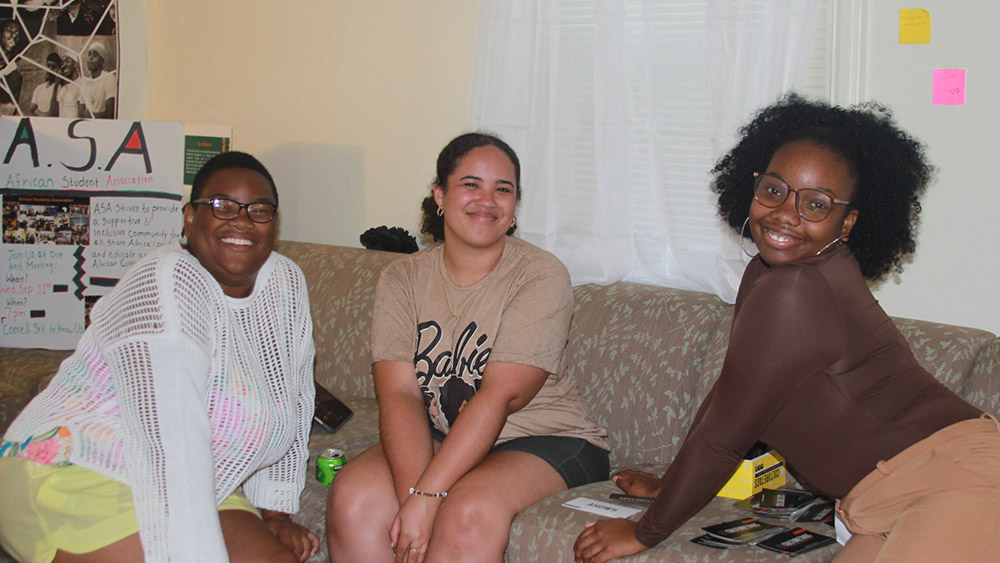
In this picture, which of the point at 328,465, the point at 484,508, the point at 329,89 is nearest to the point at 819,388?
the point at 484,508

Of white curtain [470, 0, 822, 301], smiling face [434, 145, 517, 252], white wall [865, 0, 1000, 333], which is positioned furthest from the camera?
white curtain [470, 0, 822, 301]

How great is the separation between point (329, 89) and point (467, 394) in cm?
193

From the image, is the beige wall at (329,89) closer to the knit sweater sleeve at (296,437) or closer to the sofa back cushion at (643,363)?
the sofa back cushion at (643,363)

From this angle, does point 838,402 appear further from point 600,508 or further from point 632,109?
point 632,109

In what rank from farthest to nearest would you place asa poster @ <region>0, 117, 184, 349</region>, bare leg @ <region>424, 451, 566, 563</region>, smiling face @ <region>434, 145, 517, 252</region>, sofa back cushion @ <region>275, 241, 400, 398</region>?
asa poster @ <region>0, 117, 184, 349</region> → sofa back cushion @ <region>275, 241, 400, 398</region> → smiling face @ <region>434, 145, 517, 252</region> → bare leg @ <region>424, 451, 566, 563</region>

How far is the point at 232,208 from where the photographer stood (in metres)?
1.82

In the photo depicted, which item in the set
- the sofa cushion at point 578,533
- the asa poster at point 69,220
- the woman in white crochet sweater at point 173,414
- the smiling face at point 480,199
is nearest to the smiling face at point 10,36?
the asa poster at point 69,220

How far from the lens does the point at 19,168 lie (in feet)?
10.5

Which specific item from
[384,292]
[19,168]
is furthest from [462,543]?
[19,168]

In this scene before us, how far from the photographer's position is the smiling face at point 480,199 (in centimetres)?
210

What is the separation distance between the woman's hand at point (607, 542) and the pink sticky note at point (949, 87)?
1.51m

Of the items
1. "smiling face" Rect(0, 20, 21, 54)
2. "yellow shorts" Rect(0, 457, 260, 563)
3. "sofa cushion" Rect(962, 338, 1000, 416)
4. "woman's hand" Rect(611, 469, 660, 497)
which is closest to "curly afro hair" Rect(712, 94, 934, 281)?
"sofa cushion" Rect(962, 338, 1000, 416)

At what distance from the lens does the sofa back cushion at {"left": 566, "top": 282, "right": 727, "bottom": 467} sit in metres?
2.30

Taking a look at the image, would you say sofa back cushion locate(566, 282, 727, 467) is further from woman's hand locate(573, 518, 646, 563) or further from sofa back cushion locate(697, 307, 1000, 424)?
woman's hand locate(573, 518, 646, 563)
